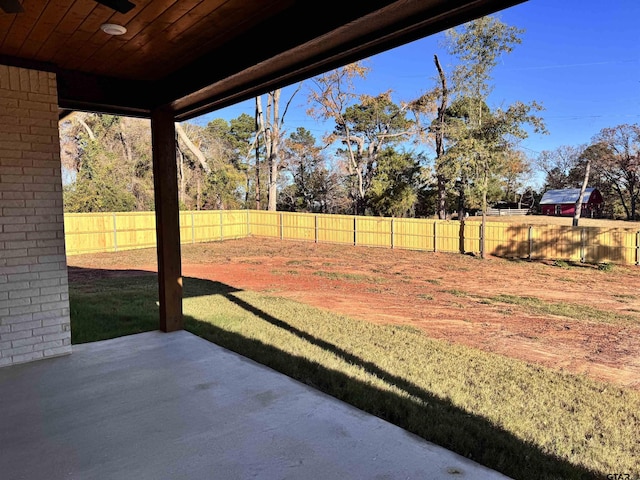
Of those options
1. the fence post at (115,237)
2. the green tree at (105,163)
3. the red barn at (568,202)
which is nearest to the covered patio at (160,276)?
the fence post at (115,237)

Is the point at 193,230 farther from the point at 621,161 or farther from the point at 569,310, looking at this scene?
the point at 621,161

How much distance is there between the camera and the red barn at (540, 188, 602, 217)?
108 ft

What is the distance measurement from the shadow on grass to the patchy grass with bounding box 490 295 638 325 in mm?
4497

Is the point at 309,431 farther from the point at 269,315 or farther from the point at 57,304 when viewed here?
the point at 269,315

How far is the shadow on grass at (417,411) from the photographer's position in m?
2.22

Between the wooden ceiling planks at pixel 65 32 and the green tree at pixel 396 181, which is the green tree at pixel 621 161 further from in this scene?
the wooden ceiling planks at pixel 65 32

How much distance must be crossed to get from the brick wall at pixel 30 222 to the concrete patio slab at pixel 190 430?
0.93 ft

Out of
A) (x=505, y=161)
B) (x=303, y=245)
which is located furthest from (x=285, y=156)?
(x=505, y=161)

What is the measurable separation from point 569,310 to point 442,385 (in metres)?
4.87

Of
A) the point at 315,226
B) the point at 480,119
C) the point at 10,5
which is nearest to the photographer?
the point at 10,5

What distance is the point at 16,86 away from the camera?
3.35 m

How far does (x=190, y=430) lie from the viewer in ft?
7.82

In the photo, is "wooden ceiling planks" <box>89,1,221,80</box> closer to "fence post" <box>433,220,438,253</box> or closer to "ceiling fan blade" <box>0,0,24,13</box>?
"ceiling fan blade" <box>0,0,24,13</box>

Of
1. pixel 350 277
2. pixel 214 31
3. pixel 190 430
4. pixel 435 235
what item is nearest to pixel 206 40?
pixel 214 31
